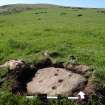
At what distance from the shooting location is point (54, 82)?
1310 cm

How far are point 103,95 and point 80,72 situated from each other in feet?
5.59

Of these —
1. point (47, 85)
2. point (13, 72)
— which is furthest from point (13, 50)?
point (47, 85)

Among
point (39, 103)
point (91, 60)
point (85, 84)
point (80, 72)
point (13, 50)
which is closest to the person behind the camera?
point (39, 103)

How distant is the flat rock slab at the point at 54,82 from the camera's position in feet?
41.5

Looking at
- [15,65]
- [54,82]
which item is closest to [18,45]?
[15,65]

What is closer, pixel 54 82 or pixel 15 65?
pixel 54 82

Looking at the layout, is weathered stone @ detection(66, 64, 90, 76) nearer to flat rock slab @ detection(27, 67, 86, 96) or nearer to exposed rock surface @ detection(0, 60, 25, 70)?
flat rock slab @ detection(27, 67, 86, 96)

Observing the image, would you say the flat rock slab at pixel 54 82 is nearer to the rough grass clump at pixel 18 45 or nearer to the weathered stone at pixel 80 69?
the weathered stone at pixel 80 69

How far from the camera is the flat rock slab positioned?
12.6m

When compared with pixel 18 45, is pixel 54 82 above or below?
above

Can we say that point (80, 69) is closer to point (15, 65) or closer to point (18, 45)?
point (15, 65)

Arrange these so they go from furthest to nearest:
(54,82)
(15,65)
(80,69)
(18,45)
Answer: (18,45)
(15,65)
(80,69)
(54,82)

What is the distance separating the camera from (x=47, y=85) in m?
13.1

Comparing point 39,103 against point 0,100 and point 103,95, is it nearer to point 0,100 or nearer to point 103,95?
point 0,100
